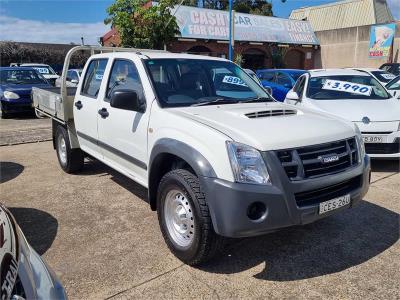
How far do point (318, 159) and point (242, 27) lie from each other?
87.5 ft

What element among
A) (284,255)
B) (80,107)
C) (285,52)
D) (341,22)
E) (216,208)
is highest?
(341,22)

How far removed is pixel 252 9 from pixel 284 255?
2171 inches

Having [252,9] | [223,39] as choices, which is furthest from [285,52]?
[252,9]

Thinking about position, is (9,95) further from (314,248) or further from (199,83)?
(314,248)

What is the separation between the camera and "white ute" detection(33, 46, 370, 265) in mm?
2832

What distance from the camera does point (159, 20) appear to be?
18.5 metres

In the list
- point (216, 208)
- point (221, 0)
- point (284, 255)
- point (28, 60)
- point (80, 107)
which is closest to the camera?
point (216, 208)

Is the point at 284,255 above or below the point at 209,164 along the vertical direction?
below

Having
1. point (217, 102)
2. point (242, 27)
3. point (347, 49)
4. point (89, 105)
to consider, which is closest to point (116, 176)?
point (89, 105)

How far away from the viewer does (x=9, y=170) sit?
21.0 ft

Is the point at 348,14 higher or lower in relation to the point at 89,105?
higher

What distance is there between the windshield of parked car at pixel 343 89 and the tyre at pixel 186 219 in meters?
4.61

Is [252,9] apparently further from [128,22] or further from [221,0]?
[128,22]

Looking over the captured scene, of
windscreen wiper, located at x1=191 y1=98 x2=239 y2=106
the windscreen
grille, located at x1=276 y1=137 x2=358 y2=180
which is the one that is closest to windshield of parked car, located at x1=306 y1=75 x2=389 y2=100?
windscreen wiper, located at x1=191 y1=98 x2=239 y2=106
